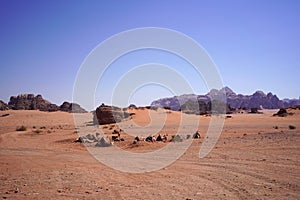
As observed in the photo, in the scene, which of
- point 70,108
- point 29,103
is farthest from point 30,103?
point 70,108

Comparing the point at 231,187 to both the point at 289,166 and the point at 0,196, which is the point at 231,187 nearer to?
the point at 289,166

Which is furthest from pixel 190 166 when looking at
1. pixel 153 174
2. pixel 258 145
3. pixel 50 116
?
pixel 50 116

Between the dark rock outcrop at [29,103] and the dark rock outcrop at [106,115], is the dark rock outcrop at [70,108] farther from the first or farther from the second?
the dark rock outcrop at [106,115]

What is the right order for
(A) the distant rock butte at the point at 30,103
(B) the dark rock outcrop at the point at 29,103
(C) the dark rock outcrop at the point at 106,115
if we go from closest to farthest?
(C) the dark rock outcrop at the point at 106,115 → (A) the distant rock butte at the point at 30,103 → (B) the dark rock outcrop at the point at 29,103

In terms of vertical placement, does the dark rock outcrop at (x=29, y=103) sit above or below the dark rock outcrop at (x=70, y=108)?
above

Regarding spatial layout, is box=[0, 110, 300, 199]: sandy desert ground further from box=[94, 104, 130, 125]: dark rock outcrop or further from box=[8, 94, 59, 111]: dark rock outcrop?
box=[8, 94, 59, 111]: dark rock outcrop

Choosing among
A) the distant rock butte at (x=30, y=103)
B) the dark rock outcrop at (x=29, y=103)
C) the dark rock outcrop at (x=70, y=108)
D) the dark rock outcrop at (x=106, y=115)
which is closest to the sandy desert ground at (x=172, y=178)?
the dark rock outcrop at (x=106, y=115)

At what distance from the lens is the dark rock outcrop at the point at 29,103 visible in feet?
300

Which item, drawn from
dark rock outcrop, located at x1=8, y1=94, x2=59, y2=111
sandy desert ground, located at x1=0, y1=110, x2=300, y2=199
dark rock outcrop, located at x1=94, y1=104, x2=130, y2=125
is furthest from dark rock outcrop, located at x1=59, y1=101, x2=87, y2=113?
sandy desert ground, located at x1=0, y1=110, x2=300, y2=199

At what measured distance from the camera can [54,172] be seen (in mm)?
9883

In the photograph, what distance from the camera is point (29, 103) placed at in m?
95.4

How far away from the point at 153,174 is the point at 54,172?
321 centimetres

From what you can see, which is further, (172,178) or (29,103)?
(29,103)

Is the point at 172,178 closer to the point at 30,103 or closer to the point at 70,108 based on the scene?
the point at 70,108
